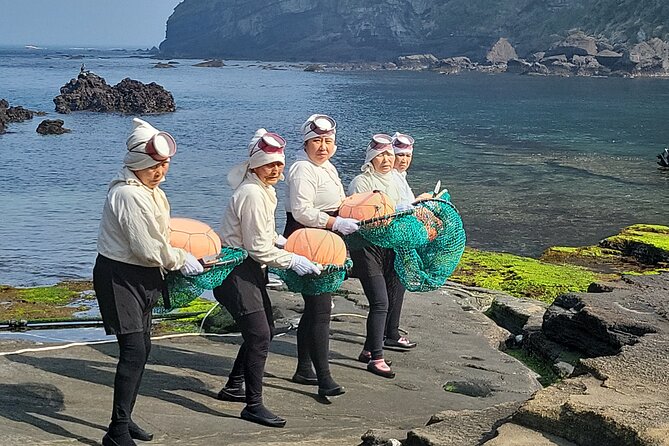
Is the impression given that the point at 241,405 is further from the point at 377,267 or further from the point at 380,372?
the point at 377,267

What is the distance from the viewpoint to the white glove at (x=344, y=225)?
855 cm

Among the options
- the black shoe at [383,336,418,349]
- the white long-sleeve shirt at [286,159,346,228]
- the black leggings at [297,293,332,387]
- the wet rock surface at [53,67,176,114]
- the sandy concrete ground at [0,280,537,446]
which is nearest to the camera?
the sandy concrete ground at [0,280,537,446]

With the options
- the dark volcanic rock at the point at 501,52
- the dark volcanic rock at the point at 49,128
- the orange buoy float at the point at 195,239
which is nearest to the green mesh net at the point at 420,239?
the orange buoy float at the point at 195,239

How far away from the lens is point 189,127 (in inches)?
2143

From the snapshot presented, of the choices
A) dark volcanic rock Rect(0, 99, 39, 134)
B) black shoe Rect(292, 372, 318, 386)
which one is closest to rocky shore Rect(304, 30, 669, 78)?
dark volcanic rock Rect(0, 99, 39, 134)

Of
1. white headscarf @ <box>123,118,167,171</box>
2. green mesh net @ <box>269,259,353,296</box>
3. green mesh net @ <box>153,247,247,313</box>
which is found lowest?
green mesh net @ <box>269,259,353,296</box>

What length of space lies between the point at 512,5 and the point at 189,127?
151135 mm

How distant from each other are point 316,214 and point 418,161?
103 feet

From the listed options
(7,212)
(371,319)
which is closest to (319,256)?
(371,319)

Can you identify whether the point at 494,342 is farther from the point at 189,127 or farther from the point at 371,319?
the point at 189,127

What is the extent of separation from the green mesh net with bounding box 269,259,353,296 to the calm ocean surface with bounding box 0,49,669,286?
1011cm

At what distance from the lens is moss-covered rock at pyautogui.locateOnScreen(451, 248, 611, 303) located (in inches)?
604

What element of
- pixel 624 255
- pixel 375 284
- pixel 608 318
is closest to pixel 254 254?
pixel 375 284

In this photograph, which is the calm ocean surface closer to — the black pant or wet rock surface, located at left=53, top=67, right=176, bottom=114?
wet rock surface, located at left=53, top=67, right=176, bottom=114
